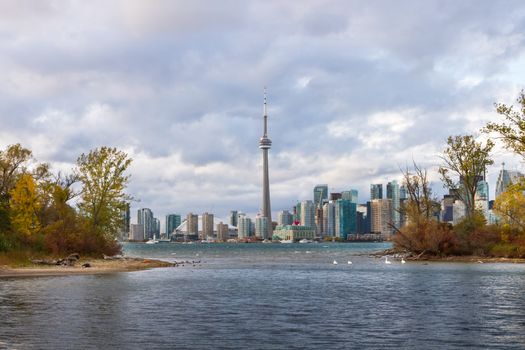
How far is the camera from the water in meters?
23.4

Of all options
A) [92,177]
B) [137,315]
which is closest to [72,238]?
[92,177]

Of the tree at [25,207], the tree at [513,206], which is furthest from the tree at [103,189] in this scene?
the tree at [513,206]

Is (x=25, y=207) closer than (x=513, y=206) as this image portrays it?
Yes

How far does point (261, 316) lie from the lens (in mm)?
31234

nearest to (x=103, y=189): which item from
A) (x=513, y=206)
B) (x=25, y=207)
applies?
(x=25, y=207)

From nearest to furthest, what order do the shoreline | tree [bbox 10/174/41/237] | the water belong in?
the water, the shoreline, tree [bbox 10/174/41/237]

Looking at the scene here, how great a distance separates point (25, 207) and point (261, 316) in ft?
192

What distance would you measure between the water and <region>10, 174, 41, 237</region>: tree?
28990mm

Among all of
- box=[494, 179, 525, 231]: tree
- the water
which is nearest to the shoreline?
the water

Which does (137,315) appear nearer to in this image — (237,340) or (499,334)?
(237,340)

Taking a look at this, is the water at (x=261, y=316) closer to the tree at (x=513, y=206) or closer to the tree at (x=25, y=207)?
the tree at (x=25, y=207)

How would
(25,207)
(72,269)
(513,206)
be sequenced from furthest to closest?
1. (513,206)
2. (25,207)
3. (72,269)

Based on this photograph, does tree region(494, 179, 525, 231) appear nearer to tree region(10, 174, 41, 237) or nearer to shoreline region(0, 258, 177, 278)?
shoreline region(0, 258, 177, 278)

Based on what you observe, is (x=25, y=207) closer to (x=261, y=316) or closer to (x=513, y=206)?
(x=261, y=316)
